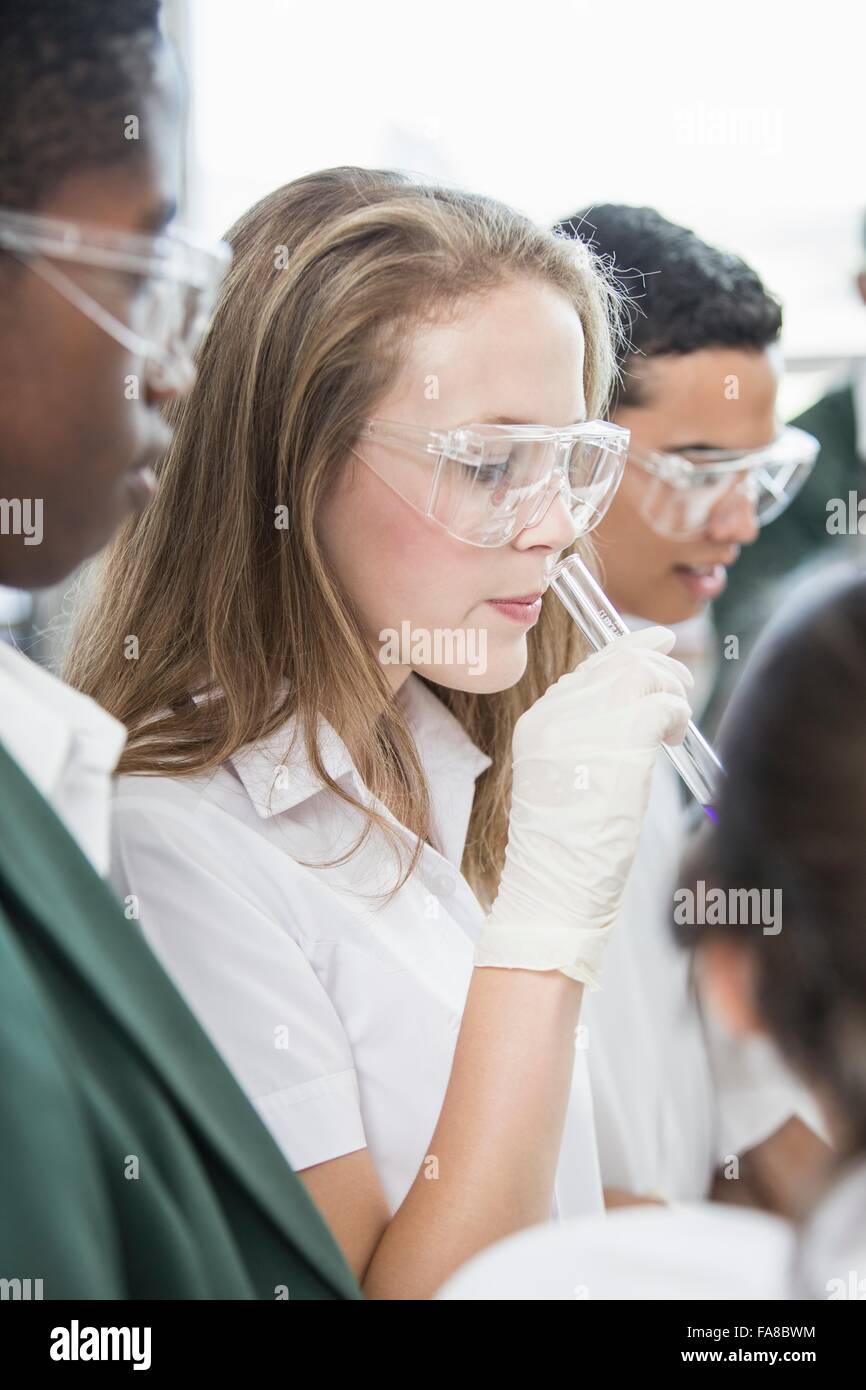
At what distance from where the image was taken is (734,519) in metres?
1.15

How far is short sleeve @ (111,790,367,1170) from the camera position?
2.54ft

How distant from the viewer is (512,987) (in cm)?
79

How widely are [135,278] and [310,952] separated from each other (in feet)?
1.39

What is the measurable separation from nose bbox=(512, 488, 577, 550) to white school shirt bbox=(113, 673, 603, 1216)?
187 millimetres

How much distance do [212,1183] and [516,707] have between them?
52 centimetres

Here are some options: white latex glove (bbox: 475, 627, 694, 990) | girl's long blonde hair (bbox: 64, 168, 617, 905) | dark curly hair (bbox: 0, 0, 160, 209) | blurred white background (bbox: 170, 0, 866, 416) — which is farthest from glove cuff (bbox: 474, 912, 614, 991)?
blurred white background (bbox: 170, 0, 866, 416)

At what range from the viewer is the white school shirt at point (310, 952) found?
30.6 inches

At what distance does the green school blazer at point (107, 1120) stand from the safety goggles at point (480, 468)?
324mm

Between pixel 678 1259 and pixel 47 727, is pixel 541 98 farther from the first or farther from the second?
pixel 678 1259

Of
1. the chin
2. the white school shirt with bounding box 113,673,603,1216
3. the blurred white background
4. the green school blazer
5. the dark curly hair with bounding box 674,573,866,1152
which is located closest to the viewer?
the green school blazer

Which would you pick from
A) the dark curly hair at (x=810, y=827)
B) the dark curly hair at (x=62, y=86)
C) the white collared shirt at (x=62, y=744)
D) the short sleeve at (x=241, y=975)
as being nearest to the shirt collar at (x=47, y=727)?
the white collared shirt at (x=62, y=744)

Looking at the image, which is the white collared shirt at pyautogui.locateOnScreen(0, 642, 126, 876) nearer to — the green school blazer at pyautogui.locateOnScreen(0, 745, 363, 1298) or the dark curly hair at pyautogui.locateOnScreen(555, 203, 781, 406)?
the green school blazer at pyautogui.locateOnScreen(0, 745, 363, 1298)
